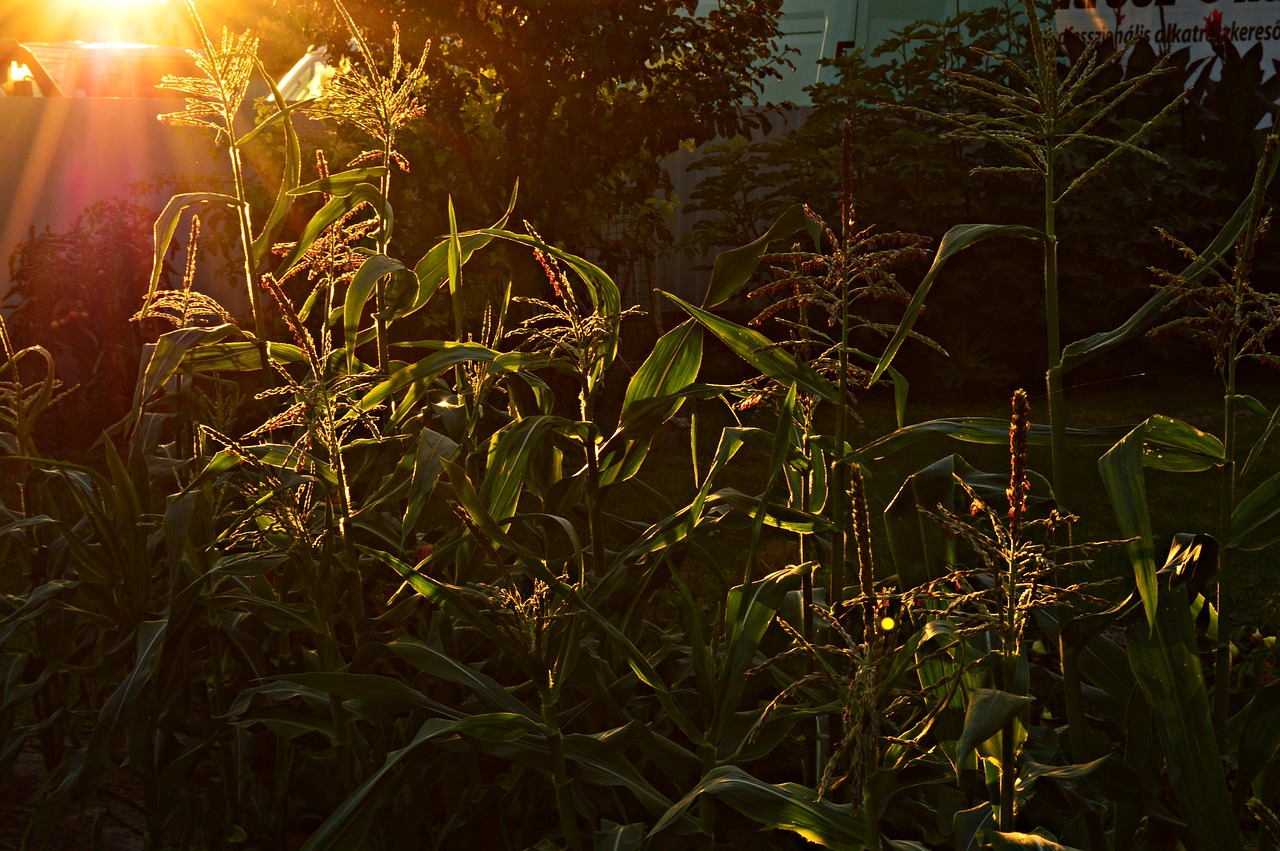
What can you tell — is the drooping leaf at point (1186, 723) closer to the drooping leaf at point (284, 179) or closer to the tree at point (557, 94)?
the drooping leaf at point (284, 179)

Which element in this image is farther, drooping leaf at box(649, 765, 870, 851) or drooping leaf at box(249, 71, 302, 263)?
drooping leaf at box(249, 71, 302, 263)

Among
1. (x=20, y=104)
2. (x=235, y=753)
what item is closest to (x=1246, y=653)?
(x=235, y=753)

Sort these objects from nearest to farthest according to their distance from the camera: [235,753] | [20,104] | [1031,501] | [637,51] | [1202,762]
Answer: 1. [1202,762]
2. [1031,501]
3. [235,753]
4. [637,51]
5. [20,104]

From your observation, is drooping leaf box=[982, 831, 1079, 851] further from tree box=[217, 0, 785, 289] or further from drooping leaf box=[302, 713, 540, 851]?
tree box=[217, 0, 785, 289]

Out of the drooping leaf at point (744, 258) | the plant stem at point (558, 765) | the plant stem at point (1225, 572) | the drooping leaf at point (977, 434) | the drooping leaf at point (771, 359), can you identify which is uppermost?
the drooping leaf at point (744, 258)

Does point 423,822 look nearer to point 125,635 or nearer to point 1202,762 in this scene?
point 125,635

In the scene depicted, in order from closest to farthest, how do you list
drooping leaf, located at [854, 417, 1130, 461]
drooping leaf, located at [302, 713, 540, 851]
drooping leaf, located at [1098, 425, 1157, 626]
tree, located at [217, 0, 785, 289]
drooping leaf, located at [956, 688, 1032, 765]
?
drooping leaf, located at [956, 688, 1032, 765], drooping leaf, located at [1098, 425, 1157, 626], drooping leaf, located at [302, 713, 540, 851], drooping leaf, located at [854, 417, 1130, 461], tree, located at [217, 0, 785, 289]

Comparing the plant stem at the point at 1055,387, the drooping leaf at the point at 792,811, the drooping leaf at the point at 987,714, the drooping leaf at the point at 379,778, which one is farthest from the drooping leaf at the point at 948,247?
the drooping leaf at the point at 379,778

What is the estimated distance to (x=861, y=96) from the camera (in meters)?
7.50

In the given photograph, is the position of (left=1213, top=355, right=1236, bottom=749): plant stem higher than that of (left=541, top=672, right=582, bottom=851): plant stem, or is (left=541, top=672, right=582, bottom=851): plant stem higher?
(left=1213, top=355, right=1236, bottom=749): plant stem

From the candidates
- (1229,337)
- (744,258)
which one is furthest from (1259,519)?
(744,258)

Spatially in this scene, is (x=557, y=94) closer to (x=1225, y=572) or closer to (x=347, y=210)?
(x=347, y=210)

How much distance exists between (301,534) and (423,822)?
528 mm

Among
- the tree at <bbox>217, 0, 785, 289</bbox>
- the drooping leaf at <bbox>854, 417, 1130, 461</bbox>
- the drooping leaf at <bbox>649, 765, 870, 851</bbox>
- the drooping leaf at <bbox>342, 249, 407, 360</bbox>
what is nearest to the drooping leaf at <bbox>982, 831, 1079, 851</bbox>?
the drooping leaf at <bbox>649, 765, 870, 851</bbox>
